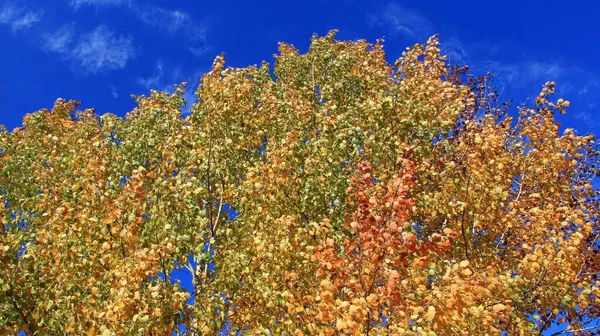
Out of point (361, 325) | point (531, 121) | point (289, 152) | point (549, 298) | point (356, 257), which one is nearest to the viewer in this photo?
point (361, 325)

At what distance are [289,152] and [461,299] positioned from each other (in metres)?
4.85

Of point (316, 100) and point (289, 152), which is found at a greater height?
point (316, 100)

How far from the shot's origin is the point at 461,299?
6.61 metres

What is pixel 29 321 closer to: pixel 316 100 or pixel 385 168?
pixel 385 168

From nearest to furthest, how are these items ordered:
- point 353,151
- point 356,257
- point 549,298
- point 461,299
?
Result: point 461,299
point 356,257
point 549,298
point 353,151

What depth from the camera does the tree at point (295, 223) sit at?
7086mm

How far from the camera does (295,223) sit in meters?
9.30

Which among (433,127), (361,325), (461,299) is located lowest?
(361,325)

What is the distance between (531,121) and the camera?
15.3 m

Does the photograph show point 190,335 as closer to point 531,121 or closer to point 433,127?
point 433,127

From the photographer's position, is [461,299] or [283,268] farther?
[283,268]

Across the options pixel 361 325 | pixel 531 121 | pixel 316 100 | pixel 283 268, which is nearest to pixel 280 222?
pixel 283 268

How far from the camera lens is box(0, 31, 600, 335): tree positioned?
7086 millimetres

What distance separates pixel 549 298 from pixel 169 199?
757 centimetres
